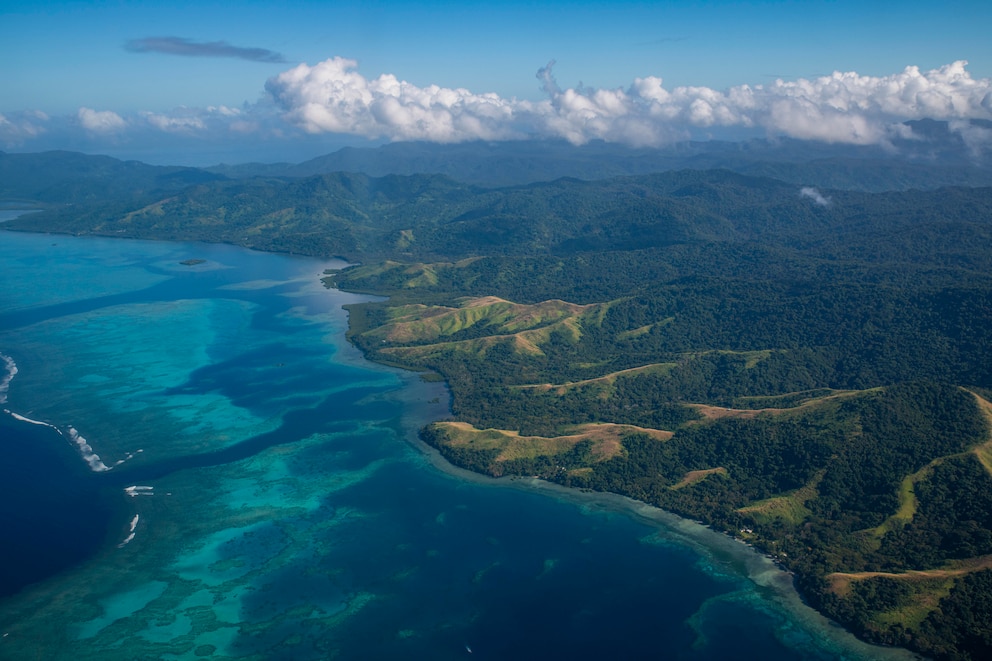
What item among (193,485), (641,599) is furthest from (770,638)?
(193,485)

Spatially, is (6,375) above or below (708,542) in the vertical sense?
above

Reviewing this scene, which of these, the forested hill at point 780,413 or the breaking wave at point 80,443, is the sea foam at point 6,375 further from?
the forested hill at point 780,413

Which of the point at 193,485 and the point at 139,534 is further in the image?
the point at 193,485

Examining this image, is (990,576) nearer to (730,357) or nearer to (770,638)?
(770,638)

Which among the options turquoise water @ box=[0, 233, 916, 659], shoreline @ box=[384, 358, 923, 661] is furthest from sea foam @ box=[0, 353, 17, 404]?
shoreline @ box=[384, 358, 923, 661]

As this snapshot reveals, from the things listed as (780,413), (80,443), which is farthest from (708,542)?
(80,443)

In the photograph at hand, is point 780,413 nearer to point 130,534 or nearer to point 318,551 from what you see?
point 318,551

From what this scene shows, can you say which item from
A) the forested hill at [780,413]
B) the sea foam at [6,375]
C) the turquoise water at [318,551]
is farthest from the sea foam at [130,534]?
the sea foam at [6,375]
